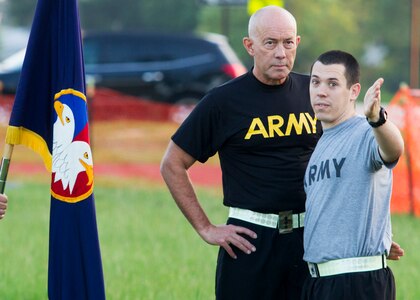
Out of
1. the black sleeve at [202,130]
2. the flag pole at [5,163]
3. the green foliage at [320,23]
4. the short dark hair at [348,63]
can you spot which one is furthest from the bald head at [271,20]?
the green foliage at [320,23]

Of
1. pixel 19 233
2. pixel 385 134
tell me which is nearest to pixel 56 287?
pixel 385 134

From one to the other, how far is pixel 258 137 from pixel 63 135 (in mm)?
1179

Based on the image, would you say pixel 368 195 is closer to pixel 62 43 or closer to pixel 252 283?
pixel 252 283

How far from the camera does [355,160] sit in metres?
5.80

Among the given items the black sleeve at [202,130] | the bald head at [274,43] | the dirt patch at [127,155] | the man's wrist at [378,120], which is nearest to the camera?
the man's wrist at [378,120]

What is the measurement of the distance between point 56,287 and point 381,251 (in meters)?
2.04

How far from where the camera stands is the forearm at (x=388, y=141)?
549 centimetres

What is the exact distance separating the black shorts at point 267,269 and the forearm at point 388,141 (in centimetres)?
105

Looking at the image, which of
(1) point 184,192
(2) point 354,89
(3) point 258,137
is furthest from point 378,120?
(1) point 184,192

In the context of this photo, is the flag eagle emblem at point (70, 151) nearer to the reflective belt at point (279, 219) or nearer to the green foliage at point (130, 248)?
the reflective belt at point (279, 219)

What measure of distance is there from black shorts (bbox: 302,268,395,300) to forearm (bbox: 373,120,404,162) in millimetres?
654

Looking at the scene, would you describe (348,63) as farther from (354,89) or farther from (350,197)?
(350,197)

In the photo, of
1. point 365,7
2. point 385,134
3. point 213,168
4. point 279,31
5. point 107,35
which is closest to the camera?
point 385,134

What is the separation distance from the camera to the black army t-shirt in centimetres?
642
